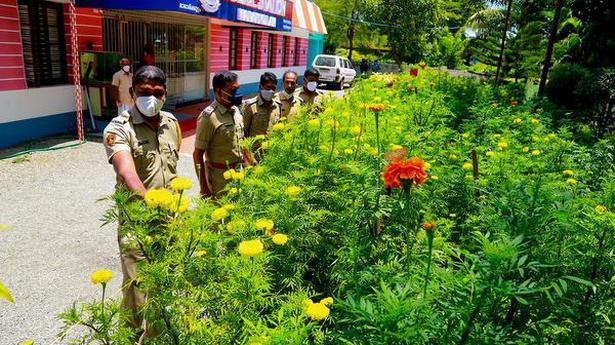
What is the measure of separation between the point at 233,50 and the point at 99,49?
283 inches

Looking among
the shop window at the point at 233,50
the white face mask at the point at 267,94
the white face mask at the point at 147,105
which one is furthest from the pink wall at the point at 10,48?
the shop window at the point at 233,50

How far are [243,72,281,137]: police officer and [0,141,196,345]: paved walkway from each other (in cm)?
190

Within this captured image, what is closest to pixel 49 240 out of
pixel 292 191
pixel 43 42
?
pixel 292 191

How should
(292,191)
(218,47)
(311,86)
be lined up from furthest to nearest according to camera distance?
1. (218,47)
2. (311,86)
3. (292,191)

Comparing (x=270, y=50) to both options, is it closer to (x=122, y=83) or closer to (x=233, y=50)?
(x=233, y=50)

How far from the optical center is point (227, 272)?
1.59 meters

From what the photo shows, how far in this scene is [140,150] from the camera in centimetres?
270

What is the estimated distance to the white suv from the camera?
2239cm

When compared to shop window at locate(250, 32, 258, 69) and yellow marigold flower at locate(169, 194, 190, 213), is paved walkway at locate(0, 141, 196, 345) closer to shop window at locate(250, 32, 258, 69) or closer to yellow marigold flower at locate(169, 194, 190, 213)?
yellow marigold flower at locate(169, 194, 190, 213)

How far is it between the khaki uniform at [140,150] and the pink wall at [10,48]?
20.1 feet

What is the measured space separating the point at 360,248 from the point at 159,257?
75cm

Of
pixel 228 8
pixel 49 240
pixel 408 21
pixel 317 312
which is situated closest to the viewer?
pixel 317 312

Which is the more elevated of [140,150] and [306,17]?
[306,17]

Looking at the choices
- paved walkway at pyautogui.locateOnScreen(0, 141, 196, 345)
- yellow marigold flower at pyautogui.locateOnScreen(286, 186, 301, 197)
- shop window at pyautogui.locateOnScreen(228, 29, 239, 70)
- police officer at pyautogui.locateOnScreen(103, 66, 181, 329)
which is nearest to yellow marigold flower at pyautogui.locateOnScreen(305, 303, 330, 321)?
yellow marigold flower at pyautogui.locateOnScreen(286, 186, 301, 197)
